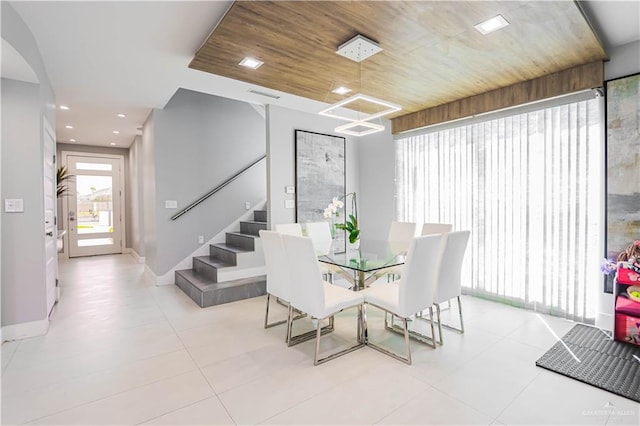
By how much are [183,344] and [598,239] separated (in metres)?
4.07

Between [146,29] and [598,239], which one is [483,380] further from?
[146,29]

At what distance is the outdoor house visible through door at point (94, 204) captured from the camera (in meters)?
7.32

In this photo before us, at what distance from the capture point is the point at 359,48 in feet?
8.62

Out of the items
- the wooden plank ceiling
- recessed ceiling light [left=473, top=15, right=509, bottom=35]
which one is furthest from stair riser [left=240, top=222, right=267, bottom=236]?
recessed ceiling light [left=473, top=15, right=509, bottom=35]

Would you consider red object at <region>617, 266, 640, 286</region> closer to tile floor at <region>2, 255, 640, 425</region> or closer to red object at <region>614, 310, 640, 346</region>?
red object at <region>614, 310, 640, 346</region>

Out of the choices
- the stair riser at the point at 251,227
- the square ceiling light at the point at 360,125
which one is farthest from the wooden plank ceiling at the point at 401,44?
the stair riser at the point at 251,227

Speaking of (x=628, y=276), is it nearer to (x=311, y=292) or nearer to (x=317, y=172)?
(x=311, y=292)

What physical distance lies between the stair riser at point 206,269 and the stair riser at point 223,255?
0.27 m

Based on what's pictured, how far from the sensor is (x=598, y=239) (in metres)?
3.05

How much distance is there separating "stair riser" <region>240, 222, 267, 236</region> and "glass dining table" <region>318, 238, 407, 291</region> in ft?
5.77

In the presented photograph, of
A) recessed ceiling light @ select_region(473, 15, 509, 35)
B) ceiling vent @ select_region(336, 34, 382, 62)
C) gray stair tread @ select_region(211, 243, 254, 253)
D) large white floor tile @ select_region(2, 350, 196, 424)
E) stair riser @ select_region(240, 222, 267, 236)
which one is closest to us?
large white floor tile @ select_region(2, 350, 196, 424)

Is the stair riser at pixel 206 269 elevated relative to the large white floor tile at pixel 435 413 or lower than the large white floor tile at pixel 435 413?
elevated

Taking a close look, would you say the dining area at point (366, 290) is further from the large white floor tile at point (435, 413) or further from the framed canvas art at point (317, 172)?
the framed canvas art at point (317, 172)

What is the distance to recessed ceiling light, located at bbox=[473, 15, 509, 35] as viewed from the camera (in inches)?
89.8
